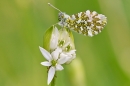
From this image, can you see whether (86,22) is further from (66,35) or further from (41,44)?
(41,44)

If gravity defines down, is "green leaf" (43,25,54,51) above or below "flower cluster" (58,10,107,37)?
below

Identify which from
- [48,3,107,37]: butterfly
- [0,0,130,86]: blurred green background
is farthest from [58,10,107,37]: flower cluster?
[0,0,130,86]: blurred green background

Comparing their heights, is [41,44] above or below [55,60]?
above

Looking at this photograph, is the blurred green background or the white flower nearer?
the white flower

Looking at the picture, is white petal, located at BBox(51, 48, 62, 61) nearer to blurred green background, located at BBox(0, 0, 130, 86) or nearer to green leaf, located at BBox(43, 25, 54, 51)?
green leaf, located at BBox(43, 25, 54, 51)

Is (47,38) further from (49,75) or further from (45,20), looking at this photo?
(45,20)

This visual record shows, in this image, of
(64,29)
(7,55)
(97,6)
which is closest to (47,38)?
(64,29)

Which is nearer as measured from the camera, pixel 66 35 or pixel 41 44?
pixel 66 35

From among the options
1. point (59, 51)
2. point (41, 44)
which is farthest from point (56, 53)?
point (41, 44)
